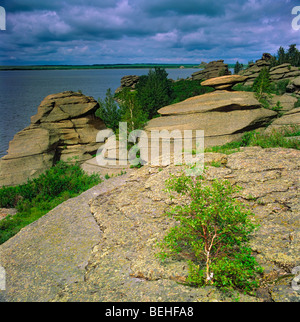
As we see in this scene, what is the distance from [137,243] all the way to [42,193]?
494 inches

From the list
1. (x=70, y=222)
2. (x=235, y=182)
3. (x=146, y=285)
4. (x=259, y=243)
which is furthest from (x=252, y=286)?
(x=70, y=222)

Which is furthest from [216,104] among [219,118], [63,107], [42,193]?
[63,107]

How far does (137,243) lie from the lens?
5.96 metres

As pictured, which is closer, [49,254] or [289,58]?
[49,254]

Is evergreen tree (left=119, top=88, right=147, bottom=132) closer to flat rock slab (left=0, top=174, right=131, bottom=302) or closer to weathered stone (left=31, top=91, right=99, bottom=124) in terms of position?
weathered stone (left=31, top=91, right=99, bottom=124)

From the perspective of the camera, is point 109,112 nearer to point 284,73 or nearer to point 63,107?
point 63,107

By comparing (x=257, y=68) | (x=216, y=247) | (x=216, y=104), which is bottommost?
(x=216, y=247)

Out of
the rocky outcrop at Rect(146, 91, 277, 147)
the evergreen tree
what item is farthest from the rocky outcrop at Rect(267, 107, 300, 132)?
the evergreen tree

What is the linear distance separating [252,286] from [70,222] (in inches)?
236

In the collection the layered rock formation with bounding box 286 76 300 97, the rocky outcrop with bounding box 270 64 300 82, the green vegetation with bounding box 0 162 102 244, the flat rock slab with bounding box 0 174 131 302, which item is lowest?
the green vegetation with bounding box 0 162 102 244

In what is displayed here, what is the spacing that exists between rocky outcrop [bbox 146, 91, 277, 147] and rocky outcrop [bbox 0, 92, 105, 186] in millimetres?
7880

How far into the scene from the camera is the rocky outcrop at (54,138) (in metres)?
20.0

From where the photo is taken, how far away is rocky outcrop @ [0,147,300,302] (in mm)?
4457
